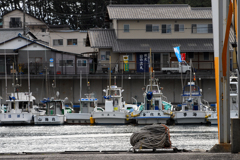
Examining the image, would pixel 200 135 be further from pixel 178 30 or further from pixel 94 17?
pixel 94 17

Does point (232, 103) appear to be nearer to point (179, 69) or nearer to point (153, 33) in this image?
point (179, 69)

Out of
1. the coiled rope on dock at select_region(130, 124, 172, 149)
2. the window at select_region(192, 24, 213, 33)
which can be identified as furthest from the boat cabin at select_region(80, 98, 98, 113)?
the coiled rope on dock at select_region(130, 124, 172, 149)

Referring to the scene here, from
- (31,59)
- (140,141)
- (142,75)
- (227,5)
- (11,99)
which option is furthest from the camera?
(31,59)

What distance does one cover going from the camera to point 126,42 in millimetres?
52656

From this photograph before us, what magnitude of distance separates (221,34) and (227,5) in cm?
82

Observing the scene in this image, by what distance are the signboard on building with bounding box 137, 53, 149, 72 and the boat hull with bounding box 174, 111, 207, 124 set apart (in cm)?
1401

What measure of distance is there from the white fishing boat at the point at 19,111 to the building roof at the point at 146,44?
48.8 feet

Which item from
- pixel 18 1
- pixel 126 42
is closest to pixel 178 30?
pixel 126 42

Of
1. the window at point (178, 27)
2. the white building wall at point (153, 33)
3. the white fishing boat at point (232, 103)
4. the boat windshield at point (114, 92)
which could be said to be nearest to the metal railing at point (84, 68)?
the white building wall at point (153, 33)

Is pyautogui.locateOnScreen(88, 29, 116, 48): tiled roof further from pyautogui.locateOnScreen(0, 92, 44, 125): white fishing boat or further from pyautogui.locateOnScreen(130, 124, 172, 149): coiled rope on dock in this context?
pyautogui.locateOnScreen(130, 124, 172, 149): coiled rope on dock

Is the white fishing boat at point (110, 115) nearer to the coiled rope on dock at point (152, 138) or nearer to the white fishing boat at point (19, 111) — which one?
the white fishing boat at point (19, 111)

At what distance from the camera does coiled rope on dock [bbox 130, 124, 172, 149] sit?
12828mm

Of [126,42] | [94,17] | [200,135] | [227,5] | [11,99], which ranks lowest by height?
[200,135]

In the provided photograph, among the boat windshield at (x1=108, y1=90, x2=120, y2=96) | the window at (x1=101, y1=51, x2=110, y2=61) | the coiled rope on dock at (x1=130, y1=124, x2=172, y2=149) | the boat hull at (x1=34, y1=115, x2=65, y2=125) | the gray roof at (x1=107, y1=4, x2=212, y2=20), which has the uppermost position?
the gray roof at (x1=107, y1=4, x2=212, y2=20)
